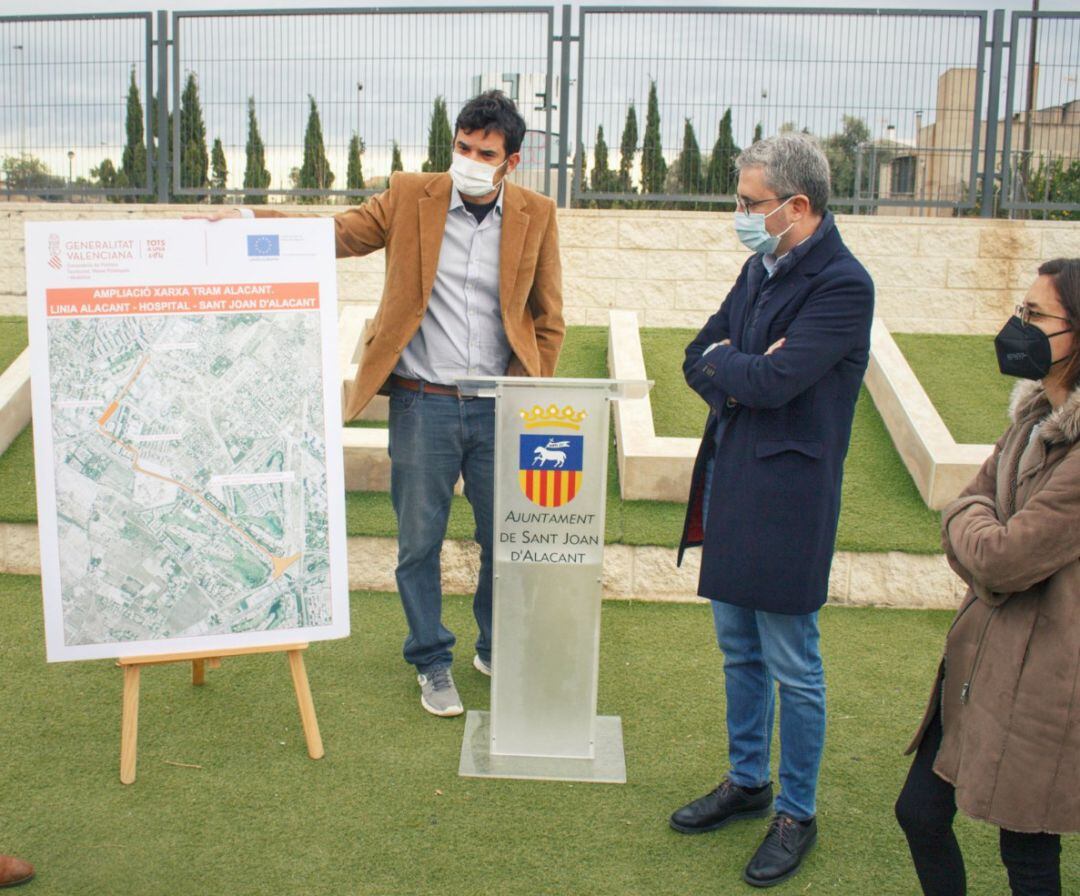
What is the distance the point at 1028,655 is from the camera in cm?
208

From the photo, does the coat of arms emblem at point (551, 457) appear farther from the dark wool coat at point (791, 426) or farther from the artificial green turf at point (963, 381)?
the artificial green turf at point (963, 381)

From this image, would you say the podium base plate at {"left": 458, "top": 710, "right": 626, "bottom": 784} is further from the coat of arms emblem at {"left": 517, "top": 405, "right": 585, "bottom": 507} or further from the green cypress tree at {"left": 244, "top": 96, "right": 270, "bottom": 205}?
the green cypress tree at {"left": 244, "top": 96, "right": 270, "bottom": 205}

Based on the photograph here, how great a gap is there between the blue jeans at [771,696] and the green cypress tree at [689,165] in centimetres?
619

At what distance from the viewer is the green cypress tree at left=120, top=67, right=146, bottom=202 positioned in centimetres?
904

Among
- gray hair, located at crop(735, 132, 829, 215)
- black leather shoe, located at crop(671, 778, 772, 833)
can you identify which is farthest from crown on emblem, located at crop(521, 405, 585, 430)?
black leather shoe, located at crop(671, 778, 772, 833)

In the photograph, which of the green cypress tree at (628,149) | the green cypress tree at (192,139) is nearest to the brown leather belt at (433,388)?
the green cypress tree at (628,149)

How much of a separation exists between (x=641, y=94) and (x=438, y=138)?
172cm

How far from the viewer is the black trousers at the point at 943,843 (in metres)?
2.13

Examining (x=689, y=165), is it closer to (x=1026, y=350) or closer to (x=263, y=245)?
(x=263, y=245)

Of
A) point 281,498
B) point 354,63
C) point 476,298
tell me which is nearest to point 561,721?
point 281,498

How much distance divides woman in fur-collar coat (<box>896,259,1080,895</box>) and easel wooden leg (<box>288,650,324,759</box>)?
1948 mm

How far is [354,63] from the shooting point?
8812mm

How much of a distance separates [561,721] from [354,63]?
690cm

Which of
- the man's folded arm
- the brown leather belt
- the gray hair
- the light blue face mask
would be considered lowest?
the brown leather belt
